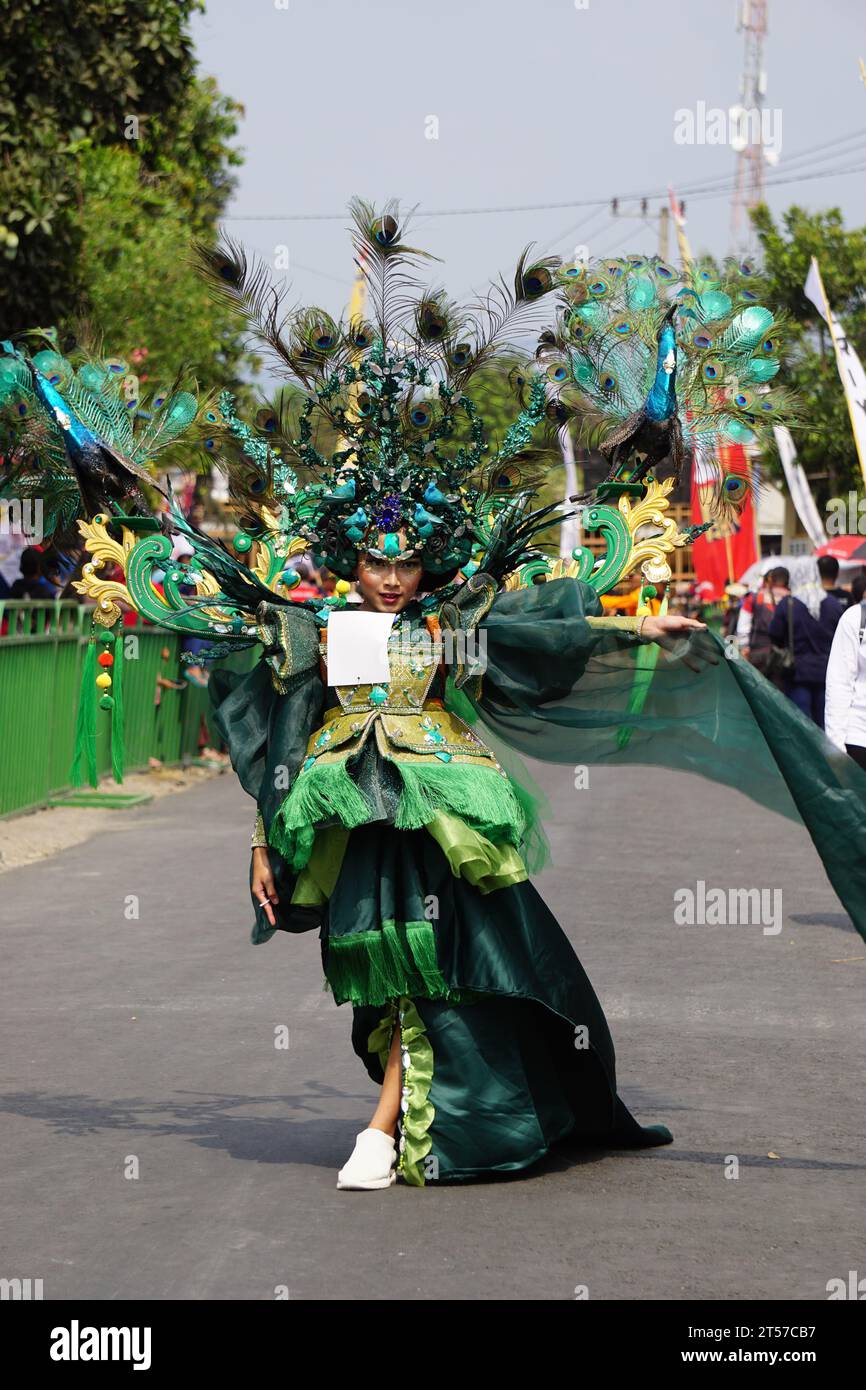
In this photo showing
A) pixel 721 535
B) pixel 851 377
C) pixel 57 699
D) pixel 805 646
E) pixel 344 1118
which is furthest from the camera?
pixel 851 377

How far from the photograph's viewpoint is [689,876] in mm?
12484

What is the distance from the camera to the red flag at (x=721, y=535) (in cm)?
678

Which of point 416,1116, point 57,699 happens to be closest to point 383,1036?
point 416,1116

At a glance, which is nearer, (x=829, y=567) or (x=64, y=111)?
(x=829, y=567)

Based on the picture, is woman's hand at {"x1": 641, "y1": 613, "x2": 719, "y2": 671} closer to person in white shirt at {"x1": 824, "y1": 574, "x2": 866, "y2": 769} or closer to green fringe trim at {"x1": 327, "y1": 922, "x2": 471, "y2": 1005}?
green fringe trim at {"x1": 327, "y1": 922, "x2": 471, "y2": 1005}

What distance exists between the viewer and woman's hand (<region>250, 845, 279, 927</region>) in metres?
6.08

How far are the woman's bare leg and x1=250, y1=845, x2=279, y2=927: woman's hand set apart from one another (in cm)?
56

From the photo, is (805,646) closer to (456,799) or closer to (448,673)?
(448,673)

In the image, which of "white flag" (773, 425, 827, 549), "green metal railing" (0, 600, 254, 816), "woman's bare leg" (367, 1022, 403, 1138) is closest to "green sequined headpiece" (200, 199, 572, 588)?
"woman's bare leg" (367, 1022, 403, 1138)

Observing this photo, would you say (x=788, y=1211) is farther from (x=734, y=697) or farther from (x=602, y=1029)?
(x=734, y=697)

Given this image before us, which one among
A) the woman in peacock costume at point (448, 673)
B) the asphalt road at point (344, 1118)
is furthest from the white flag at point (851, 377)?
the woman in peacock costume at point (448, 673)

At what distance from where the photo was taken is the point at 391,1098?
19.4 ft

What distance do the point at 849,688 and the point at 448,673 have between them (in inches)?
174

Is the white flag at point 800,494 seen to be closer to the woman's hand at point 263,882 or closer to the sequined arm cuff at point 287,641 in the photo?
the sequined arm cuff at point 287,641
